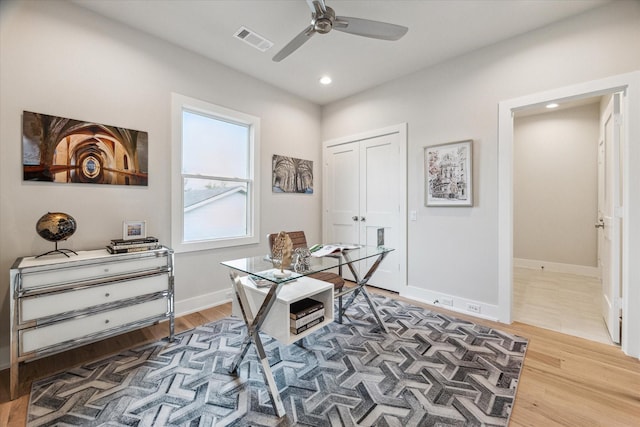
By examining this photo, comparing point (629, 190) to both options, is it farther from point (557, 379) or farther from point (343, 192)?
point (343, 192)

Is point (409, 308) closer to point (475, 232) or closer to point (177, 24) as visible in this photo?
point (475, 232)

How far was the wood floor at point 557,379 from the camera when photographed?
1521 millimetres

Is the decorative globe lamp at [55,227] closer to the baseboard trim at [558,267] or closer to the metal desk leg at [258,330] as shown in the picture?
the metal desk leg at [258,330]

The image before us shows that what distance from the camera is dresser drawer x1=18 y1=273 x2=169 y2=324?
1741 mm

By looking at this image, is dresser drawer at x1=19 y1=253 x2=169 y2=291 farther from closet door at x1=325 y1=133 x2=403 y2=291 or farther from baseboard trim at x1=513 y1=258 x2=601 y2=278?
baseboard trim at x1=513 y1=258 x2=601 y2=278

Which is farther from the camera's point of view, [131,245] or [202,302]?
[202,302]

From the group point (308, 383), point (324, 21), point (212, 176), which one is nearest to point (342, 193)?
point (212, 176)

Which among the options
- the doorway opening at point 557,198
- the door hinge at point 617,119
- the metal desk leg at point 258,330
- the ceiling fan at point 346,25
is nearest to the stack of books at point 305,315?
the metal desk leg at point 258,330

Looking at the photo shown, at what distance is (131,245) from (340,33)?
276 centimetres

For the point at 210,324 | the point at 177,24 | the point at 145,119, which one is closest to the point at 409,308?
the point at 210,324

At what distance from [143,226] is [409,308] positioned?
298 centimetres

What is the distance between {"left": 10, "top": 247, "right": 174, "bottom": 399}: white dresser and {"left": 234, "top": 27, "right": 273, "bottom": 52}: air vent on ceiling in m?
2.21

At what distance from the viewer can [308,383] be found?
5.87 feet

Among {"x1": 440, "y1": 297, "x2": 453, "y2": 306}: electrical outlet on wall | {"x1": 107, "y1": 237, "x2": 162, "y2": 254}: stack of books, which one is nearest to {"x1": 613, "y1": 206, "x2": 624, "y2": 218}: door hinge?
{"x1": 440, "y1": 297, "x2": 453, "y2": 306}: electrical outlet on wall
